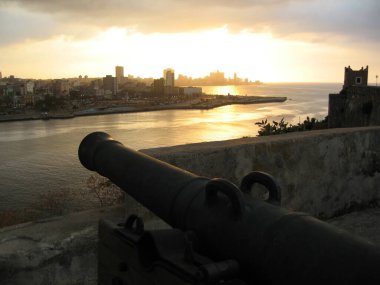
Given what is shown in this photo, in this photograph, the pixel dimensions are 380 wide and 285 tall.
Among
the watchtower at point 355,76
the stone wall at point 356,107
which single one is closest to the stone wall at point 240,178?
the stone wall at point 356,107

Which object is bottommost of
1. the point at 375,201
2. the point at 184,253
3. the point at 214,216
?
the point at 375,201

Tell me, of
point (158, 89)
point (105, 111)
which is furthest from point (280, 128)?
point (158, 89)

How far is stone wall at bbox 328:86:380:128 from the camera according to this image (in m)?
10.9

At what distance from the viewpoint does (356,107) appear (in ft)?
39.3

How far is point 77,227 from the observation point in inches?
75.2

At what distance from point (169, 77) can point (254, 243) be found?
143088mm

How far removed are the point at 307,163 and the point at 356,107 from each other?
1006cm

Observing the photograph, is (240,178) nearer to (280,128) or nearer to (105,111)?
(280,128)

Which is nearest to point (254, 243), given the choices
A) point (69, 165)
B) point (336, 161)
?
point (336, 161)

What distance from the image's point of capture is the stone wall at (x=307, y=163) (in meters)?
2.26

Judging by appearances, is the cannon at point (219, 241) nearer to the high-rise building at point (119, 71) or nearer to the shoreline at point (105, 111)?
the shoreline at point (105, 111)

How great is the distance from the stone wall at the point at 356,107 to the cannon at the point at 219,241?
31.6ft

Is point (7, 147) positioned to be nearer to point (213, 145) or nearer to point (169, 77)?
point (213, 145)

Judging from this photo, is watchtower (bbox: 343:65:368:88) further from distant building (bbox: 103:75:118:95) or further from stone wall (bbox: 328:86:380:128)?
distant building (bbox: 103:75:118:95)
